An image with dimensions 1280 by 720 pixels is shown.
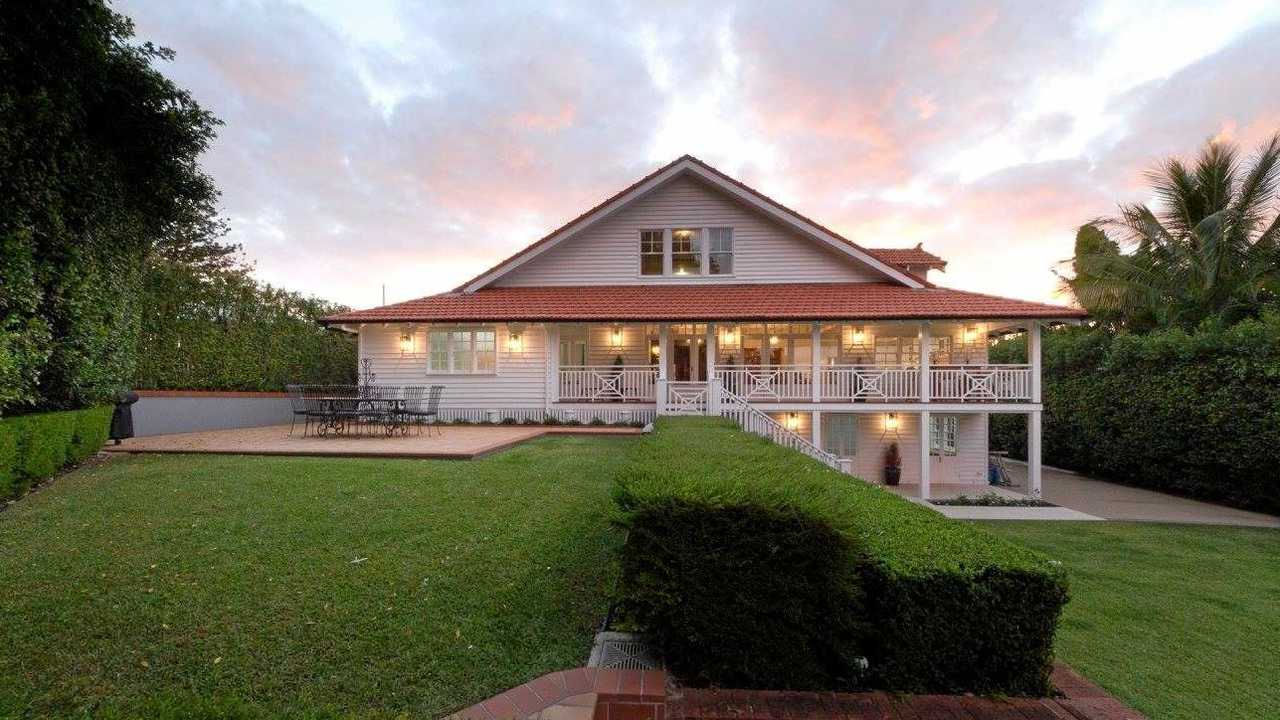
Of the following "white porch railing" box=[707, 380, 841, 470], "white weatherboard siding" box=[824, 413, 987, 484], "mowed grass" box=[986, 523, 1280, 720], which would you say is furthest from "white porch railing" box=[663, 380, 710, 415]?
A: "mowed grass" box=[986, 523, 1280, 720]

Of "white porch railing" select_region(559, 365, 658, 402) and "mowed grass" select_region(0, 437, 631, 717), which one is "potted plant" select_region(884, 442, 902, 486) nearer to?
"white porch railing" select_region(559, 365, 658, 402)

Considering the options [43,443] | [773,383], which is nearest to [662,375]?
[773,383]

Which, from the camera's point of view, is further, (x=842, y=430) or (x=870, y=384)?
(x=842, y=430)

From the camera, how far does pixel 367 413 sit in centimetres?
1101

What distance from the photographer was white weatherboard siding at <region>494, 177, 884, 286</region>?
52.0ft

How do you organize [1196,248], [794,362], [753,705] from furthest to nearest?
1. [794,362]
2. [1196,248]
3. [753,705]

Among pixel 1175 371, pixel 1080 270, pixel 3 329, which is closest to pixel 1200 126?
pixel 1080 270

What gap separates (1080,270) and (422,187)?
79.1ft

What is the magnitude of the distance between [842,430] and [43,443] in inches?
641

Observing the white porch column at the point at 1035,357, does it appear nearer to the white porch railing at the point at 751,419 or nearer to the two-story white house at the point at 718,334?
the two-story white house at the point at 718,334

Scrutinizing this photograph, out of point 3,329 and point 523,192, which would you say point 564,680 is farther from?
point 523,192

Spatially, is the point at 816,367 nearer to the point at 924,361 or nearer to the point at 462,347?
the point at 924,361

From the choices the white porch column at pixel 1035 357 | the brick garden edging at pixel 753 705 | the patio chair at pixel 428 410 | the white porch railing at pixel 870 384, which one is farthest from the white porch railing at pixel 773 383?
the brick garden edging at pixel 753 705

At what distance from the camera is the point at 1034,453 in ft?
41.8
